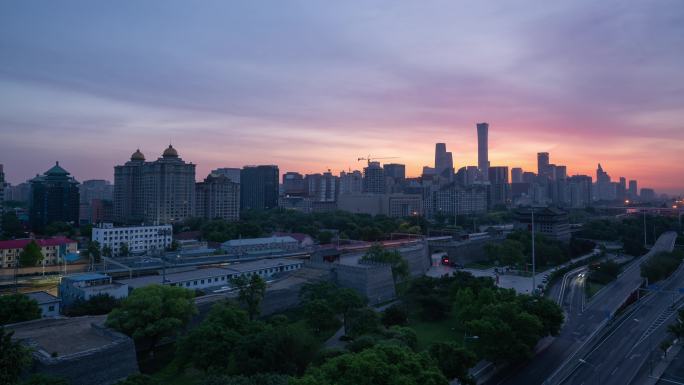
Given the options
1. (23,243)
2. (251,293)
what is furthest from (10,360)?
(23,243)

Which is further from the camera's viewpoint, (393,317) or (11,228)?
(11,228)

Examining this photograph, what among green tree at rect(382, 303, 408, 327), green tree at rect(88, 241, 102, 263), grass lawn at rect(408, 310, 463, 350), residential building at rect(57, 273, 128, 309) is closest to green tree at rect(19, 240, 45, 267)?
green tree at rect(88, 241, 102, 263)

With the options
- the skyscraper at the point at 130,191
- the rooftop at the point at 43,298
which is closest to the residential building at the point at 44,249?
the rooftop at the point at 43,298

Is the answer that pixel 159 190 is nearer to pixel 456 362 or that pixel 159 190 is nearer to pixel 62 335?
pixel 62 335

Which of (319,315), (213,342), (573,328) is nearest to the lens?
(213,342)

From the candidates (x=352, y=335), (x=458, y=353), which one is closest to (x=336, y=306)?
(x=352, y=335)

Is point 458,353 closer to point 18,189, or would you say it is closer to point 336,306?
point 336,306

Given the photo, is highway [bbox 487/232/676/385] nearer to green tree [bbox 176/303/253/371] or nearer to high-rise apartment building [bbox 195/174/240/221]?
green tree [bbox 176/303/253/371]
